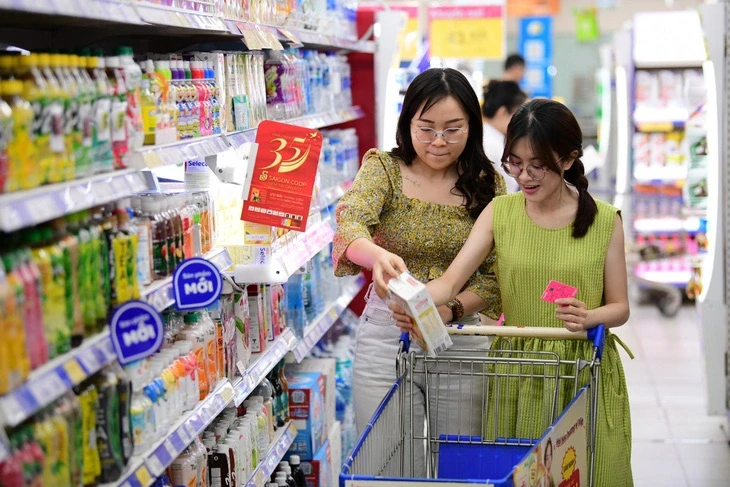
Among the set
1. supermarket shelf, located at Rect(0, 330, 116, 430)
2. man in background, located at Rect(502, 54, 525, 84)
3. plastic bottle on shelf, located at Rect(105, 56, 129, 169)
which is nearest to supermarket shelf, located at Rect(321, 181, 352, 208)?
plastic bottle on shelf, located at Rect(105, 56, 129, 169)

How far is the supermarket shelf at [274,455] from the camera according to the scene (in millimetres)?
3736

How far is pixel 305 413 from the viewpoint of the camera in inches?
174

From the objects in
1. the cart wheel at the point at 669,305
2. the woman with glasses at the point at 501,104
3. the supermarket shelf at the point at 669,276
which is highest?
the woman with glasses at the point at 501,104

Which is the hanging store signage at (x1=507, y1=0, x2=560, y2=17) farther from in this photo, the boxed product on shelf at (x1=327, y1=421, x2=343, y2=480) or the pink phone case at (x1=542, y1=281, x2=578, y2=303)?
the pink phone case at (x1=542, y1=281, x2=578, y2=303)

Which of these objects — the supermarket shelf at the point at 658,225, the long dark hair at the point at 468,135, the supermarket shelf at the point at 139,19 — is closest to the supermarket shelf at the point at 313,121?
the supermarket shelf at the point at 139,19

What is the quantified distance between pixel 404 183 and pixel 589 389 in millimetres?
941

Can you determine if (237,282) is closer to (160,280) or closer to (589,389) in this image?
(160,280)

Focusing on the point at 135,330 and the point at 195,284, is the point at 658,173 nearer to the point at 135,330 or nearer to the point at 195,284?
the point at 195,284

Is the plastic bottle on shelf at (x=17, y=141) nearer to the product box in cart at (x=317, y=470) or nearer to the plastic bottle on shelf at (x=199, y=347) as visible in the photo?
the plastic bottle on shelf at (x=199, y=347)

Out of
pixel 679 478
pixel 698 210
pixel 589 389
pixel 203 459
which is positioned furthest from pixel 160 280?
pixel 698 210

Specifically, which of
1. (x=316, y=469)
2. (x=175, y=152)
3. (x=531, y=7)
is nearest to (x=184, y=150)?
(x=175, y=152)

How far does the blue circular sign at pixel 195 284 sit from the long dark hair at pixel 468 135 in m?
0.96

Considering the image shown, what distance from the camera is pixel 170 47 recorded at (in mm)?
3879

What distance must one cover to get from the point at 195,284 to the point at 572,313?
107 cm
